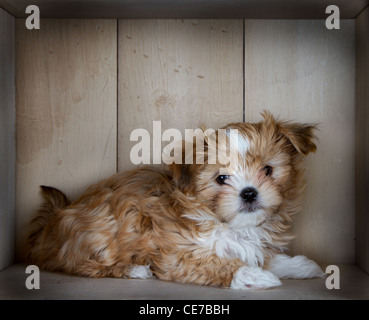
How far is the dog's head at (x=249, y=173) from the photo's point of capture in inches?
46.2

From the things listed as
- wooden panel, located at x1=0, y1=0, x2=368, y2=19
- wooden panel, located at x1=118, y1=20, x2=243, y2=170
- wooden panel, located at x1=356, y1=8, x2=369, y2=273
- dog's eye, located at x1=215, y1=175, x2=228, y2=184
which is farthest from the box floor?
wooden panel, located at x1=0, y1=0, x2=368, y2=19

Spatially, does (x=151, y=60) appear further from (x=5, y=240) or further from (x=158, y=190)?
(x=5, y=240)

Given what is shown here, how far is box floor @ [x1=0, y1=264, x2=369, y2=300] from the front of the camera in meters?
1.11

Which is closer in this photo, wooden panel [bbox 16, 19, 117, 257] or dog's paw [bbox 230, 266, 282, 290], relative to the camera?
dog's paw [bbox 230, 266, 282, 290]

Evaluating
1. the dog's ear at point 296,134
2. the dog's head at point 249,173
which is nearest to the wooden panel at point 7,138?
the dog's head at point 249,173

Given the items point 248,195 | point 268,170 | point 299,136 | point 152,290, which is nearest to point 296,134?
point 299,136

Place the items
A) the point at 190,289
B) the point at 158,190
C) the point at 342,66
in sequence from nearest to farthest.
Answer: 1. the point at 190,289
2. the point at 158,190
3. the point at 342,66

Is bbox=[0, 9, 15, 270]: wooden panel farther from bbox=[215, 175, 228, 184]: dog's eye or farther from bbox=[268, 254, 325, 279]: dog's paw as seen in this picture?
bbox=[268, 254, 325, 279]: dog's paw

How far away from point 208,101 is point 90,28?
45cm

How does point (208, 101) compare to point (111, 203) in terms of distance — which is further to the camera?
point (208, 101)

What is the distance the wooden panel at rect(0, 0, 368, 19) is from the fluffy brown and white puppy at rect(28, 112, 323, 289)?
1.12 feet

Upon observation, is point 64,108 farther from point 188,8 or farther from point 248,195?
point 248,195

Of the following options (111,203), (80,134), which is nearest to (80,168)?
(80,134)

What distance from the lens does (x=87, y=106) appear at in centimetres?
148
